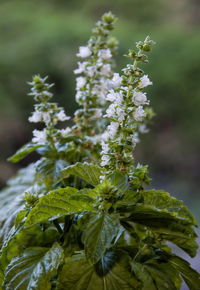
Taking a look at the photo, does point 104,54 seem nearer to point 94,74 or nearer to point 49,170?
point 94,74

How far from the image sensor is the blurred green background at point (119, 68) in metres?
2.11

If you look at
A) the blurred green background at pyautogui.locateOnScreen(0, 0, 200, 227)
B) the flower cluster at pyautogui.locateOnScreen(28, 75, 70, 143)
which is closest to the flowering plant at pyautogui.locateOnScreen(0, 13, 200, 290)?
the flower cluster at pyautogui.locateOnScreen(28, 75, 70, 143)

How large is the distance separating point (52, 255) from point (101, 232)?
0.25 ft

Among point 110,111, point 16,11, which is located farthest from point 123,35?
point 110,111

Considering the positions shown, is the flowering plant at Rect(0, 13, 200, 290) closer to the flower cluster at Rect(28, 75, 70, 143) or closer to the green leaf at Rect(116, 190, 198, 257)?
the green leaf at Rect(116, 190, 198, 257)

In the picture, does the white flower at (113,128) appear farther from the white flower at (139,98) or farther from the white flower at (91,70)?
the white flower at (91,70)

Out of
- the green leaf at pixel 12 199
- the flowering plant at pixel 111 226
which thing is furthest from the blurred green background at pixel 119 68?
the flowering plant at pixel 111 226

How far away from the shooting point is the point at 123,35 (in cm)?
251

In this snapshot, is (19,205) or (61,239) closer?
(61,239)

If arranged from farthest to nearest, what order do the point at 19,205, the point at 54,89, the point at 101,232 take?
the point at 54,89 → the point at 19,205 → the point at 101,232

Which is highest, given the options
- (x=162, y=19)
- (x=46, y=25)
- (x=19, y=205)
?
(x=162, y=19)

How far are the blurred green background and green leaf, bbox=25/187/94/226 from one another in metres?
1.44

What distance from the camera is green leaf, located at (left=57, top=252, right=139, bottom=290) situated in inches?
19.2

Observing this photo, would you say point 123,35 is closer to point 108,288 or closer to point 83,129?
point 83,129
